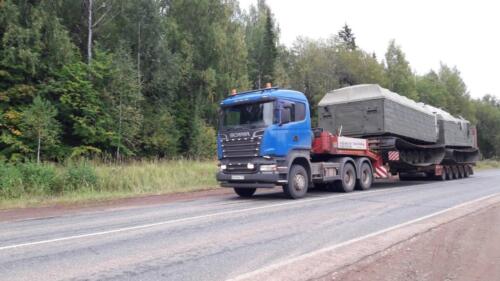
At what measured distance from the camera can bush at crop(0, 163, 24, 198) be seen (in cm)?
1422

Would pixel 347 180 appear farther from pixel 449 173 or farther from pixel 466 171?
pixel 466 171

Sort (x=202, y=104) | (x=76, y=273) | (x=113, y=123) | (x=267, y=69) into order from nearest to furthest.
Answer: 1. (x=76, y=273)
2. (x=113, y=123)
3. (x=202, y=104)
4. (x=267, y=69)

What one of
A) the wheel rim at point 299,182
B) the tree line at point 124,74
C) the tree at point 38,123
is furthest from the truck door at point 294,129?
the tree line at point 124,74

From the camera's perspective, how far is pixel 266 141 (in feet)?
42.8

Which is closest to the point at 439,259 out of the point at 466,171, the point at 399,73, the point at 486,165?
the point at 466,171

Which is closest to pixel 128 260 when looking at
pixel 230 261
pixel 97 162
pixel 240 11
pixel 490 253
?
pixel 230 261

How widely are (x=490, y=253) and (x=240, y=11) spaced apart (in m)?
53.4

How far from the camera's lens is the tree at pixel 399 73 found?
63.6 m

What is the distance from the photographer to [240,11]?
185ft

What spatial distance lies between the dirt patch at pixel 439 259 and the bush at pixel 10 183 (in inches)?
485

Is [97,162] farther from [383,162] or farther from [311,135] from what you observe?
[383,162]

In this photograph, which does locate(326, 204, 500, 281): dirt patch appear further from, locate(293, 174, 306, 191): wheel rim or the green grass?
the green grass

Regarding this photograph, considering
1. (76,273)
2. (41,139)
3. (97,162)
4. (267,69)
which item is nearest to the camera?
(76,273)

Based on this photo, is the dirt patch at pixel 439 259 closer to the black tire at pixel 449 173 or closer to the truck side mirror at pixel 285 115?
the truck side mirror at pixel 285 115
